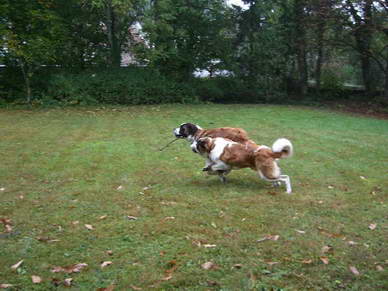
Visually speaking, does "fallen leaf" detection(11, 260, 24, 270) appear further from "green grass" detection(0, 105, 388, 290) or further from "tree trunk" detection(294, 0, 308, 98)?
"tree trunk" detection(294, 0, 308, 98)

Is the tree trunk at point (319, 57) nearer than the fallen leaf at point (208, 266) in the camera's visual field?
No

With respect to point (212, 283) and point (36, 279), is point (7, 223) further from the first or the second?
point (212, 283)

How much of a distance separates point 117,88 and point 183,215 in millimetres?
14212

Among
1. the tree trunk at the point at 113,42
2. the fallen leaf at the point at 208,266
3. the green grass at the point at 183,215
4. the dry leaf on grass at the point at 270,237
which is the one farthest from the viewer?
the tree trunk at the point at 113,42

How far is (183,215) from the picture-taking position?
5680 millimetres

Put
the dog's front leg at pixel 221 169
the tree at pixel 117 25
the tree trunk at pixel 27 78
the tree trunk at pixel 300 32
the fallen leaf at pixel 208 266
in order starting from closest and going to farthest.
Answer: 1. the fallen leaf at pixel 208 266
2. the dog's front leg at pixel 221 169
3. the tree trunk at pixel 27 78
4. the tree at pixel 117 25
5. the tree trunk at pixel 300 32

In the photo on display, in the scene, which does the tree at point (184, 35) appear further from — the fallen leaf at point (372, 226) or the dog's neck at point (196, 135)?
the fallen leaf at point (372, 226)

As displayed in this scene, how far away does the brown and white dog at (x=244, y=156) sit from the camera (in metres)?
6.60

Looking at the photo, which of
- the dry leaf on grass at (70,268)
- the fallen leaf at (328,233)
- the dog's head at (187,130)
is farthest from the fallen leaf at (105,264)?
the dog's head at (187,130)

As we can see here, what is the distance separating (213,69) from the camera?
2156 centimetres

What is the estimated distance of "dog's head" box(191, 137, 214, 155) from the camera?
7.27 metres

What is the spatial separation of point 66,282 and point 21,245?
3.72 feet

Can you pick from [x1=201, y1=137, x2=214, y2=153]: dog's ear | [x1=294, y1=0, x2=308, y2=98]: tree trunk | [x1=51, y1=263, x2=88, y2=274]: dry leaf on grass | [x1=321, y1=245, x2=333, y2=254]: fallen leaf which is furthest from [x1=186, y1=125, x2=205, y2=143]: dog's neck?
[x1=294, y1=0, x2=308, y2=98]: tree trunk

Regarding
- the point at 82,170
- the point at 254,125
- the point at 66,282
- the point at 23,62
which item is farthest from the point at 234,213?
the point at 23,62
